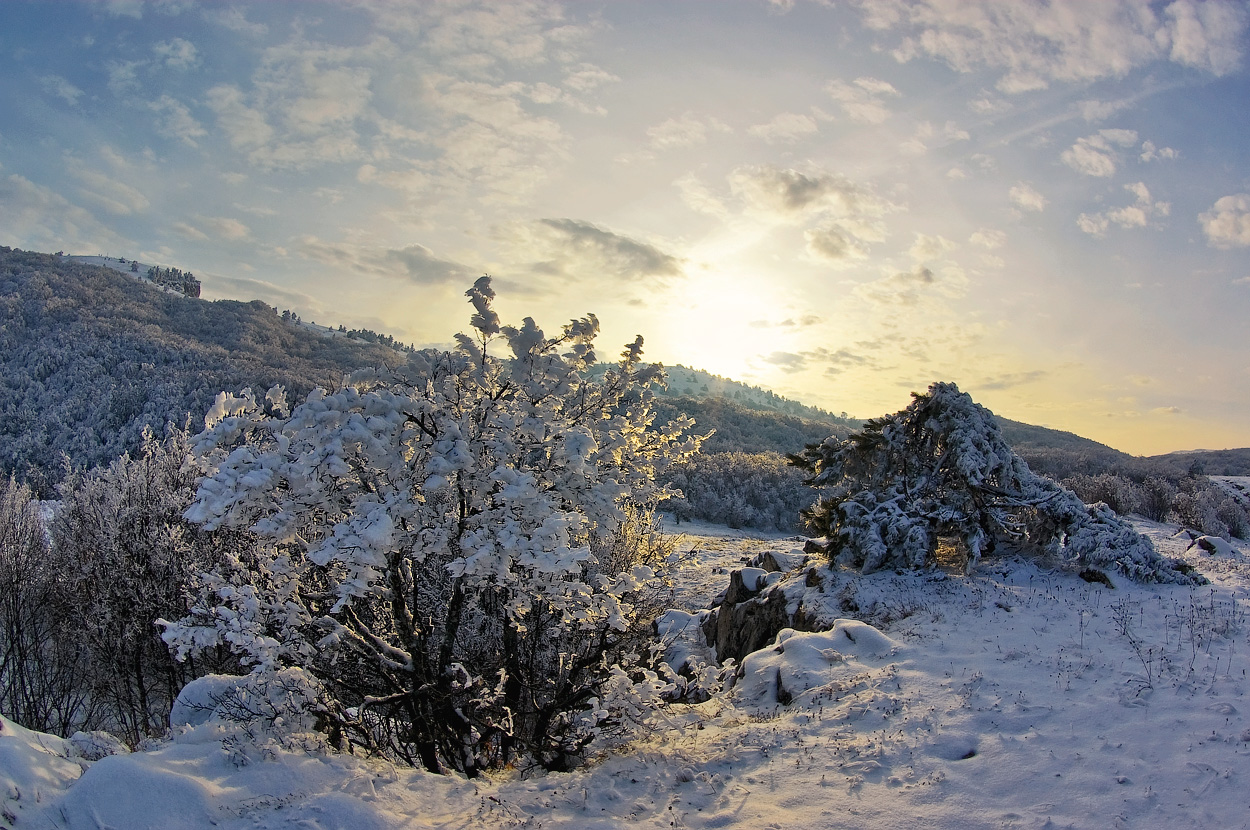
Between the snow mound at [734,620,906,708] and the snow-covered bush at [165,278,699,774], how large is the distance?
2950mm

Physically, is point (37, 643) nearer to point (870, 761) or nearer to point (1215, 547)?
point (870, 761)

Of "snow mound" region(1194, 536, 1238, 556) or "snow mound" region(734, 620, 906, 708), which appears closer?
"snow mound" region(734, 620, 906, 708)

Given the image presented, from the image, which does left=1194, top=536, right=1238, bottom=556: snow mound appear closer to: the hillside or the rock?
the rock

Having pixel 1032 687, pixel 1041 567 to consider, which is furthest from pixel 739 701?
pixel 1041 567

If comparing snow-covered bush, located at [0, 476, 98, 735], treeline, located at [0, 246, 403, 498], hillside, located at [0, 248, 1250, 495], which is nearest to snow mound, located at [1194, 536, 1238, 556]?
hillside, located at [0, 248, 1250, 495]

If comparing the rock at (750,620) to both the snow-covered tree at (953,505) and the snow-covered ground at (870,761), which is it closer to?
the snow-covered tree at (953,505)

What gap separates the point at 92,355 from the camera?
326 feet

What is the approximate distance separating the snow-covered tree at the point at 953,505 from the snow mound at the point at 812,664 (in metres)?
3.77

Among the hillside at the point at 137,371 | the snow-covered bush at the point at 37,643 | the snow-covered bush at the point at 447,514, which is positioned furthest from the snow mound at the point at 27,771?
the snow-covered bush at the point at 37,643

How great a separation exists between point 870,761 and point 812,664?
3374mm

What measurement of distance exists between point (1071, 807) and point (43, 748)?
31.4 feet

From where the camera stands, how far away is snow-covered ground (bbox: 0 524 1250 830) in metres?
5.01

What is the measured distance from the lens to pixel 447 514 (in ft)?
20.2

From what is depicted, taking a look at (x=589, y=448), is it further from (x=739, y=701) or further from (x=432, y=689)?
(x=739, y=701)
